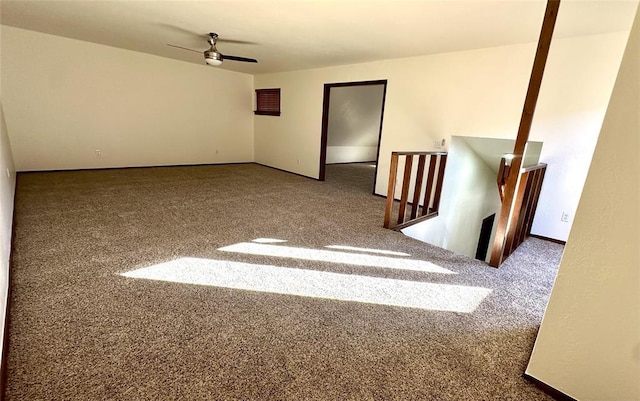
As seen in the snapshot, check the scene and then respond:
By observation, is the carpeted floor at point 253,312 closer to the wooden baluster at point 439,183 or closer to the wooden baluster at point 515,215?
the wooden baluster at point 515,215

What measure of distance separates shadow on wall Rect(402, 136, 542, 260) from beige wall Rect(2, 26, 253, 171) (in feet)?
18.0

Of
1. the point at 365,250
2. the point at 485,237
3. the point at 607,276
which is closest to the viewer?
the point at 607,276

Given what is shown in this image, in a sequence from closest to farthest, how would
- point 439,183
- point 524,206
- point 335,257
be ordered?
point 335,257 < point 524,206 < point 439,183

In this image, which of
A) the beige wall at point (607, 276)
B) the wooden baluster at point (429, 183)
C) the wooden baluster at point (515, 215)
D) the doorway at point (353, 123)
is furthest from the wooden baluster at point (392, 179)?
the doorway at point (353, 123)

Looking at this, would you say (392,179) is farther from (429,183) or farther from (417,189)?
(429,183)

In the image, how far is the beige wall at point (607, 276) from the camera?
1142 mm

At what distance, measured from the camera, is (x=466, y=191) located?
16.0 feet

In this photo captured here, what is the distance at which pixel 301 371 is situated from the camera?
147cm

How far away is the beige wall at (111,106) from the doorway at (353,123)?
7.76 ft

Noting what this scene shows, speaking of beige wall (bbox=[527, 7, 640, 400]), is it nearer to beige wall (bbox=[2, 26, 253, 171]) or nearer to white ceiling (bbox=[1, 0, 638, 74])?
white ceiling (bbox=[1, 0, 638, 74])

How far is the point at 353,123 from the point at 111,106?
5.90m

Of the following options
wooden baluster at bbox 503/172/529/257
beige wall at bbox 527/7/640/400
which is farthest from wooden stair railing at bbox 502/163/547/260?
beige wall at bbox 527/7/640/400

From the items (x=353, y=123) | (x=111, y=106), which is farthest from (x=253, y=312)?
(x=353, y=123)

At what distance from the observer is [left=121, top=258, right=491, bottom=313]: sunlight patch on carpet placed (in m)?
2.11
